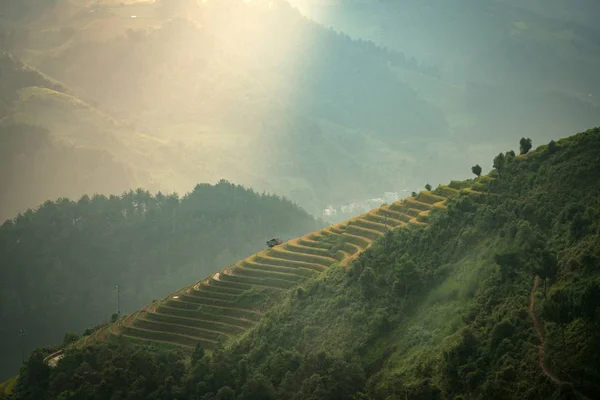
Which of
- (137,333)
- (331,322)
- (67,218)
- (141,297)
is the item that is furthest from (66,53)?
(331,322)

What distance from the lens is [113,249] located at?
120 metres

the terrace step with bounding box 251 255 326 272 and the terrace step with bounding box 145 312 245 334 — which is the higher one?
the terrace step with bounding box 251 255 326 272

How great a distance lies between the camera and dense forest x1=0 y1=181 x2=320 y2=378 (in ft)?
346

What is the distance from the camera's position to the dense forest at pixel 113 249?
106m

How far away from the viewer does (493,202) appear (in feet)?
148

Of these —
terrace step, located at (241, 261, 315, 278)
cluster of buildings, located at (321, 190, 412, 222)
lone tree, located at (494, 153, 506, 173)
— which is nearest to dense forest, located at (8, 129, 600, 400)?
lone tree, located at (494, 153, 506, 173)

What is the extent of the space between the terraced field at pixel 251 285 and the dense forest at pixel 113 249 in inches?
1797

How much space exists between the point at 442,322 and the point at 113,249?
297 ft

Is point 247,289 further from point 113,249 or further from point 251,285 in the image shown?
point 113,249

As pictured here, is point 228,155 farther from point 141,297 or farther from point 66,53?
point 141,297

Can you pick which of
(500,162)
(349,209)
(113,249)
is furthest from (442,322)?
(349,209)

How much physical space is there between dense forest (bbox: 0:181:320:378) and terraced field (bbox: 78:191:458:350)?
45642 millimetres

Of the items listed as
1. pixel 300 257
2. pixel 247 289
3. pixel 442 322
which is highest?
pixel 300 257

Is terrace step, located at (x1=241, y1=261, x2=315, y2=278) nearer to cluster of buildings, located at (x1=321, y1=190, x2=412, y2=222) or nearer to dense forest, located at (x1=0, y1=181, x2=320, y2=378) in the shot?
dense forest, located at (x1=0, y1=181, x2=320, y2=378)
